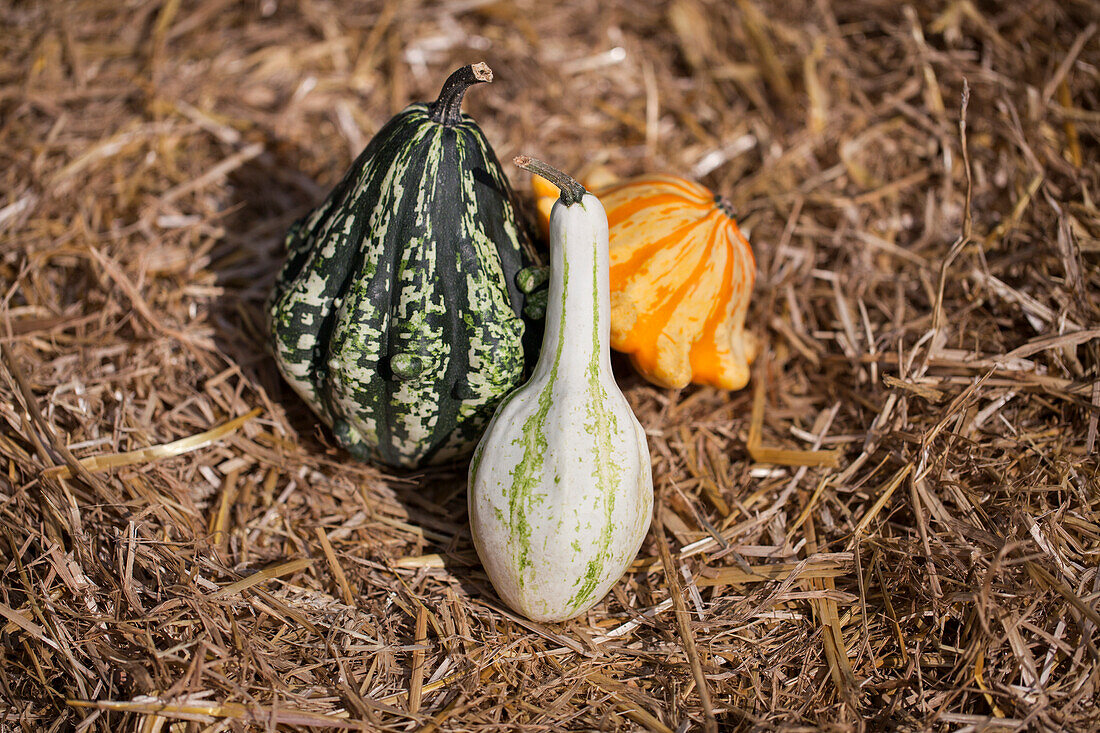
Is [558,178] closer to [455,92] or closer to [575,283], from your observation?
[575,283]

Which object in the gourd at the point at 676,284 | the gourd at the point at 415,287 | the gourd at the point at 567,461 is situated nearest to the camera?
the gourd at the point at 567,461

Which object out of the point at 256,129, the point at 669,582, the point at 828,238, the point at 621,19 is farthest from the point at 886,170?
the point at 256,129

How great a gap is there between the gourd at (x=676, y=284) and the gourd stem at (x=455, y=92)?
0.54 metres

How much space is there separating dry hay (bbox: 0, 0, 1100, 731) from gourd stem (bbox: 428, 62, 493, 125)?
1379 millimetres

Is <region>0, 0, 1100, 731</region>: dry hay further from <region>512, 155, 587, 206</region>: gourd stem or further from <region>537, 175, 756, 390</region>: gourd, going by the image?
<region>512, 155, 587, 206</region>: gourd stem

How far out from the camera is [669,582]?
8.71 feet

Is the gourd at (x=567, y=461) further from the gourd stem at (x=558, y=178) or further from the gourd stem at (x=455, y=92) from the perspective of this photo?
the gourd stem at (x=455, y=92)

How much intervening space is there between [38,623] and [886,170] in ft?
13.6

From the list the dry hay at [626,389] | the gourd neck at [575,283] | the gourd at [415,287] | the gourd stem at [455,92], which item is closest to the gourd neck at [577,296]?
the gourd neck at [575,283]

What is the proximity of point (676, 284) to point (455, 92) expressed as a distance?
3.31 ft

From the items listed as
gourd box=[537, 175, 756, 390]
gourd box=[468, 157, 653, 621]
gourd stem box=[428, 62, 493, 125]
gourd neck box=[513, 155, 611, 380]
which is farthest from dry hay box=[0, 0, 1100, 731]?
gourd stem box=[428, 62, 493, 125]

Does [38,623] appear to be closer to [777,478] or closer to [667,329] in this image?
[667,329]

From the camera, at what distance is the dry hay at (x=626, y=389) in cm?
239

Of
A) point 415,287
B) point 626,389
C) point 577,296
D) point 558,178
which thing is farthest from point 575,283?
point 626,389
